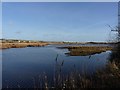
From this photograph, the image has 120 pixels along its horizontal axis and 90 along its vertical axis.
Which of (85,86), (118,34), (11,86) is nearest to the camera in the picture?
(85,86)

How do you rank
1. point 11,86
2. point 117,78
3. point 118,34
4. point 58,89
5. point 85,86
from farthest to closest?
point 118,34 < point 11,86 < point 117,78 < point 85,86 < point 58,89

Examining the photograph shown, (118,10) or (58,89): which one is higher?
(118,10)

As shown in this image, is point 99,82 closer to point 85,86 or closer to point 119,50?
point 85,86

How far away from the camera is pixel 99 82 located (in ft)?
32.2

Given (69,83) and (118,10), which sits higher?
(118,10)


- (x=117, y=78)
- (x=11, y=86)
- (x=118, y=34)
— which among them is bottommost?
(x=11, y=86)

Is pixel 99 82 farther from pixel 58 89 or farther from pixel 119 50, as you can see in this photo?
pixel 119 50

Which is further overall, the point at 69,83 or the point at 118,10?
the point at 118,10

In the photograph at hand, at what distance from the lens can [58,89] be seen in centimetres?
825

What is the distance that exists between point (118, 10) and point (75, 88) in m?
7.29

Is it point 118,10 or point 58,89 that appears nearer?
point 58,89

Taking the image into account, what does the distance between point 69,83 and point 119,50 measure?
6.56 meters

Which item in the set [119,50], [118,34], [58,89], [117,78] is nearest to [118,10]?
[118,34]

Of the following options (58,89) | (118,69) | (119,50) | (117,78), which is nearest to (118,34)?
(119,50)
